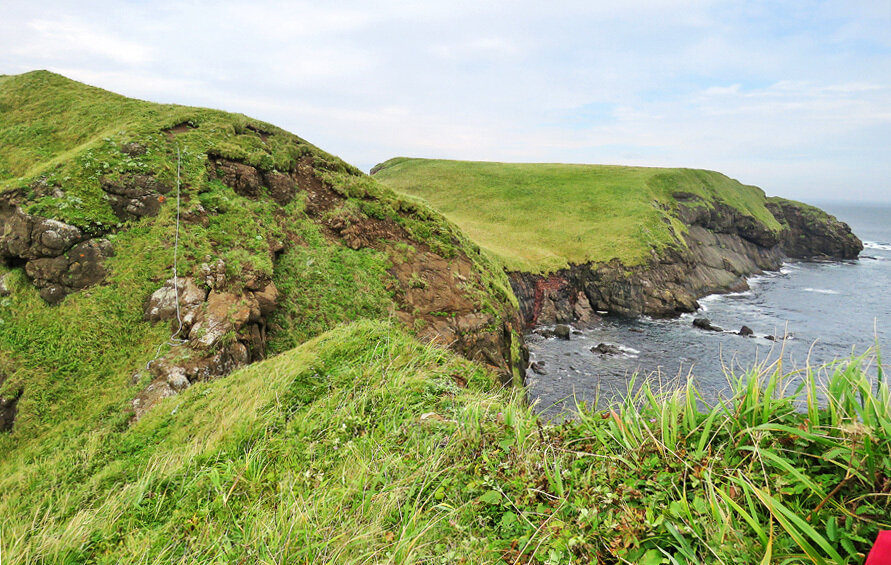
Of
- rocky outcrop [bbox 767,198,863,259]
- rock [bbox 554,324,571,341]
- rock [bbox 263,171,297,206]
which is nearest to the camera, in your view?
rock [bbox 263,171,297,206]

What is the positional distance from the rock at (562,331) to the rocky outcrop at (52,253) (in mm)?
29262

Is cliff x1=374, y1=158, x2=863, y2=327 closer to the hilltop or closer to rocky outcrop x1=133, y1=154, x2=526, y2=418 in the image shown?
rocky outcrop x1=133, y1=154, x2=526, y2=418

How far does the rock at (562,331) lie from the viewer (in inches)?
1291

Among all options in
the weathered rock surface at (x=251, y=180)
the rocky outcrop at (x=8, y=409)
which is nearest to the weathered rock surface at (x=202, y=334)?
the rocky outcrop at (x=8, y=409)

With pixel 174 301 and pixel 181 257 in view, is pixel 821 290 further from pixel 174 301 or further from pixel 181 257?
pixel 174 301

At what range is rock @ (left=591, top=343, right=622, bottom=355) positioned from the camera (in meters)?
29.7

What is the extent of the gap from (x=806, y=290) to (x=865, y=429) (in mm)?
63178

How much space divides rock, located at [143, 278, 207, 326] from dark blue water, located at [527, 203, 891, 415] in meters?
14.3

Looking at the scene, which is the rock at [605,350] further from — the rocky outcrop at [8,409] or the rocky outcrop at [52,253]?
A: the rocky outcrop at [8,409]

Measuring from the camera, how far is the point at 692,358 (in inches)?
1112

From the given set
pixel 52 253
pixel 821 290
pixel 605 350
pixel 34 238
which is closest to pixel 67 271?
pixel 52 253

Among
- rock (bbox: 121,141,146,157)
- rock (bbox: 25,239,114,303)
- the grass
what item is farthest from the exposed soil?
the grass

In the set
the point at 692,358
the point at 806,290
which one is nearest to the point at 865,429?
the point at 692,358

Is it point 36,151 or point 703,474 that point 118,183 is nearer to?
point 36,151
